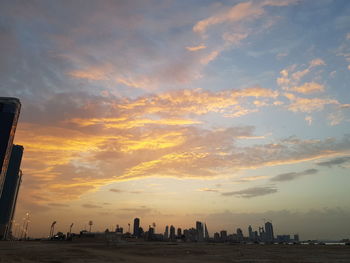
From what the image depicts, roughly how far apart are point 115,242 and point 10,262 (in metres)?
82.5

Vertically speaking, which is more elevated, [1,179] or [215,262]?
[1,179]

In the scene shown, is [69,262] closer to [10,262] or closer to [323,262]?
[10,262]

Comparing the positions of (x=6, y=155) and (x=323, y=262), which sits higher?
(x=6, y=155)

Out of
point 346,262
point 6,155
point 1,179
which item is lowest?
point 346,262

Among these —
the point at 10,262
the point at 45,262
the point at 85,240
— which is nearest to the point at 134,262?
the point at 45,262

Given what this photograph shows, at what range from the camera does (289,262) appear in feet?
136

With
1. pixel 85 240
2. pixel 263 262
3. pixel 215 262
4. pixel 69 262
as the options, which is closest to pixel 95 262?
pixel 69 262

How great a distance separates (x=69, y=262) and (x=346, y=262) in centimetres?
4175

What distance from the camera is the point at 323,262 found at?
4203 cm

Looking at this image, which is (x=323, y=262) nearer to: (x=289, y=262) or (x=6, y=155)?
(x=289, y=262)

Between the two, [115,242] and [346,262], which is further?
[115,242]

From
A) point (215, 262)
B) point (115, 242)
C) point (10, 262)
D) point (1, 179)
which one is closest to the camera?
point (10, 262)

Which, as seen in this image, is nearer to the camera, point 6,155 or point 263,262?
point 263,262

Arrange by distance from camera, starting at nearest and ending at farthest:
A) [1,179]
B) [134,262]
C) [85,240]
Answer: [134,262] < [85,240] < [1,179]
